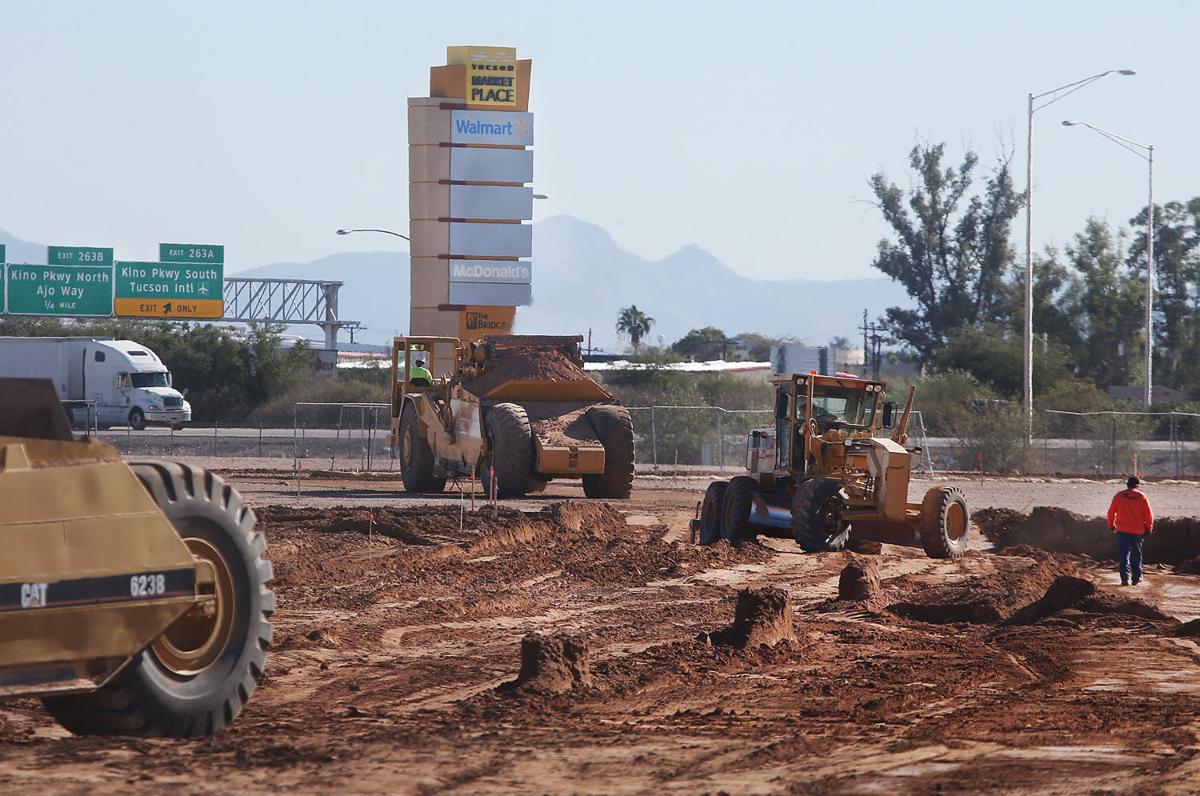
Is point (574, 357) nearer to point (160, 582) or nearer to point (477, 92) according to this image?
point (160, 582)

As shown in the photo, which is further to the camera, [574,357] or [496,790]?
[574,357]

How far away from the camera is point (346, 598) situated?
48.8 feet

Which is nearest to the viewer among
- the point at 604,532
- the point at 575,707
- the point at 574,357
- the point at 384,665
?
the point at 575,707

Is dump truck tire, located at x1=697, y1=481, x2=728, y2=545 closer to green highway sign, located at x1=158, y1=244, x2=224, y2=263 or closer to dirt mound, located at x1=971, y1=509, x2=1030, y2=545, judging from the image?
dirt mound, located at x1=971, y1=509, x2=1030, y2=545

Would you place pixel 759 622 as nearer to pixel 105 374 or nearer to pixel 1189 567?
pixel 1189 567

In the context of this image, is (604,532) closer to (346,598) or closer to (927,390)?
(346,598)

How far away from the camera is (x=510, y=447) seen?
93.1 feet

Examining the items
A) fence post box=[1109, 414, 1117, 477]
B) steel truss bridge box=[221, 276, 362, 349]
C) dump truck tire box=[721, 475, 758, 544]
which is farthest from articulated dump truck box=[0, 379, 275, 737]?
steel truss bridge box=[221, 276, 362, 349]

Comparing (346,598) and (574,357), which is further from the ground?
(574,357)

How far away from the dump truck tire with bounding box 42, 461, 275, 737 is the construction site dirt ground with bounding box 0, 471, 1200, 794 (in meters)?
0.14

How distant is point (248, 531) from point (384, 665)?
3.46m

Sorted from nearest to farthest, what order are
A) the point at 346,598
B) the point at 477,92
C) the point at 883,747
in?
the point at 883,747 → the point at 346,598 → the point at 477,92

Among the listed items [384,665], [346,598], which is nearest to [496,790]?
[384,665]

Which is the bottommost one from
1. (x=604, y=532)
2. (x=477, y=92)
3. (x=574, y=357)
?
(x=604, y=532)
